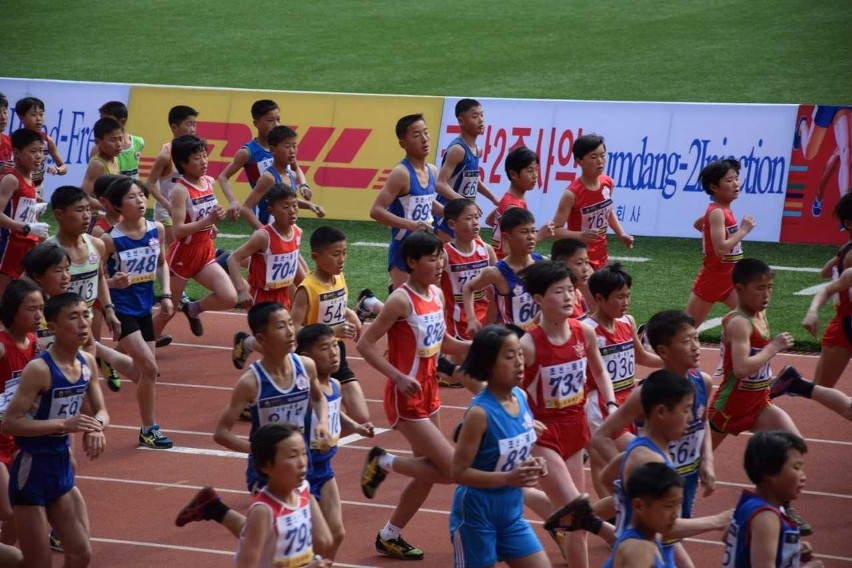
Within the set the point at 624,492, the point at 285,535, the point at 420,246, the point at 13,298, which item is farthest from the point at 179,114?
the point at 624,492

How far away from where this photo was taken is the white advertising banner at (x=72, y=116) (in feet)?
67.4

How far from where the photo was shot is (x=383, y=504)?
30.7 ft

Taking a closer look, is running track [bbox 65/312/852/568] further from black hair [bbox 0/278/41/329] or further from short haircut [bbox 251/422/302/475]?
short haircut [bbox 251/422/302/475]

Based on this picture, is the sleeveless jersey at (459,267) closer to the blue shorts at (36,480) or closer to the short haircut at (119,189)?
the short haircut at (119,189)

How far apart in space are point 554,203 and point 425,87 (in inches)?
417

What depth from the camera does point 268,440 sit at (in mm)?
6141

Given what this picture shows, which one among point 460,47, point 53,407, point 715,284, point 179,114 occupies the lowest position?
point 53,407

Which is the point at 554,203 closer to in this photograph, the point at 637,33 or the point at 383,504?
the point at 383,504

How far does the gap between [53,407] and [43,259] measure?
6.05 ft

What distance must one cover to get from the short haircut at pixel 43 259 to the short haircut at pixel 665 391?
4.20 m

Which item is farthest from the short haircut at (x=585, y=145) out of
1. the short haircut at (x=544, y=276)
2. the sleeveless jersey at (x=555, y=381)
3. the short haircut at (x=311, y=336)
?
the short haircut at (x=311, y=336)

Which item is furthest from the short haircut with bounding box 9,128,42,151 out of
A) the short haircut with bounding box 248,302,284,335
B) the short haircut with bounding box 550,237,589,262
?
the short haircut with bounding box 248,302,284,335

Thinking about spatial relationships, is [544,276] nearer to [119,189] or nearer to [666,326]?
[666,326]

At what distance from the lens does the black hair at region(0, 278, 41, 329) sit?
764 cm
